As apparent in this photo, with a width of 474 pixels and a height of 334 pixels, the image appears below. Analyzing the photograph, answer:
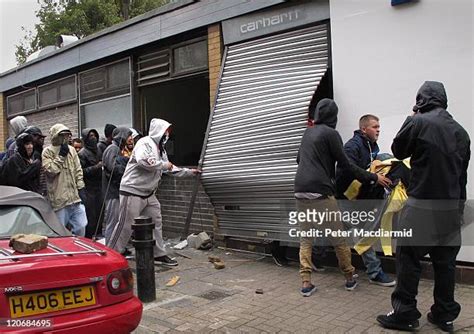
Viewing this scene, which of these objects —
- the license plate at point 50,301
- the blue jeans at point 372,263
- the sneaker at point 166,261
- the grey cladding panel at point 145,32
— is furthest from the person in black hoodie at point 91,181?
the license plate at point 50,301

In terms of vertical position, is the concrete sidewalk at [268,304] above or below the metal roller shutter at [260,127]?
below

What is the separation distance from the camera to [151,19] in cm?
823

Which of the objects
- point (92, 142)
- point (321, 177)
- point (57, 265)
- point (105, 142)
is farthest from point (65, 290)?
point (105, 142)

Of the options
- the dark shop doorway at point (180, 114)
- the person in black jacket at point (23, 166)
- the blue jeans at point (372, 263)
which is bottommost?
the blue jeans at point (372, 263)

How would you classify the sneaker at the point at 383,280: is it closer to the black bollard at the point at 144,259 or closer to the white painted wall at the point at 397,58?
the white painted wall at the point at 397,58

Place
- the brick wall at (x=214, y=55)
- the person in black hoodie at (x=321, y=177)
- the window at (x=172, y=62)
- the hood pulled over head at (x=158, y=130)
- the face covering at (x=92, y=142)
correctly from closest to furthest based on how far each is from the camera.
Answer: the person in black hoodie at (x=321, y=177)
the hood pulled over head at (x=158, y=130)
the brick wall at (x=214, y=55)
the window at (x=172, y=62)
the face covering at (x=92, y=142)

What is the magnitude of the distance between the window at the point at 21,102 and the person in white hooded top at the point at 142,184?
7.12m

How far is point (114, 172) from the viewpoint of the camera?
6.63m

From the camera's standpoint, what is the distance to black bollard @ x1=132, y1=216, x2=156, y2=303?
16.0 ft

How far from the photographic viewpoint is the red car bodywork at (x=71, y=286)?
281 cm

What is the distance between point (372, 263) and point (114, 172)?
11.9 ft

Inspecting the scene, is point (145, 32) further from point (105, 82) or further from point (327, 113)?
point (327, 113)

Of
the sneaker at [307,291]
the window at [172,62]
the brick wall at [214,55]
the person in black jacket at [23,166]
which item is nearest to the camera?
the sneaker at [307,291]

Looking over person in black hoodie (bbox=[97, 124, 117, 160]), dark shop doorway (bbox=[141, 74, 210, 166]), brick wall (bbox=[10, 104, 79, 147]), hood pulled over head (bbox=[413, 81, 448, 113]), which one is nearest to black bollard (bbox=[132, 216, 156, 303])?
hood pulled over head (bbox=[413, 81, 448, 113])
